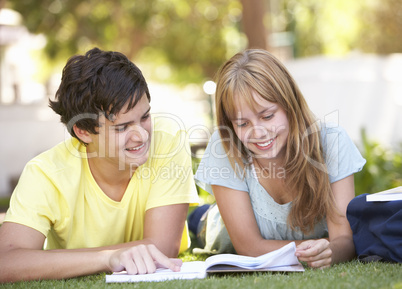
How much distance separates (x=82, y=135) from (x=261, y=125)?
3.46 feet

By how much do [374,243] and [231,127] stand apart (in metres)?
1.08

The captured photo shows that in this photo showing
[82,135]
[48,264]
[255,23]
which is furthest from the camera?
[255,23]

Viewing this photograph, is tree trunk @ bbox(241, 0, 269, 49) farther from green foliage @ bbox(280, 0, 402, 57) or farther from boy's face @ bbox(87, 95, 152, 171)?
green foliage @ bbox(280, 0, 402, 57)

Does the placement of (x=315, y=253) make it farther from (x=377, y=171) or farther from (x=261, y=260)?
(x=377, y=171)

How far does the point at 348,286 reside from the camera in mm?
2178

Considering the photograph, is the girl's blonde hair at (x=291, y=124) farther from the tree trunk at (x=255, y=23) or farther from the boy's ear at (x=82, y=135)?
the tree trunk at (x=255, y=23)

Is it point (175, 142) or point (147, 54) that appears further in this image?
point (147, 54)

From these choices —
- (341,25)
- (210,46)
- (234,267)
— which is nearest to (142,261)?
(234,267)

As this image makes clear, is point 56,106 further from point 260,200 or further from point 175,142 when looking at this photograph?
point 260,200

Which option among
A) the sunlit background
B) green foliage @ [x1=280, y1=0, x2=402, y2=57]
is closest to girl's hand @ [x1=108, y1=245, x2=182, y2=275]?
the sunlit background

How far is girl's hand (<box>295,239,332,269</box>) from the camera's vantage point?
8.38 feet

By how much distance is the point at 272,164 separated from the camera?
342 centimetres

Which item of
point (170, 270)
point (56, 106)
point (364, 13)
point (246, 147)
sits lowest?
point (170, 270)

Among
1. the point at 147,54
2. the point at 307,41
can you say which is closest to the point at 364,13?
the point at 307,41
